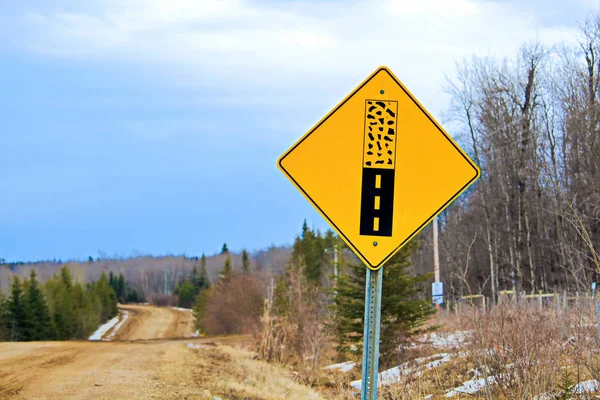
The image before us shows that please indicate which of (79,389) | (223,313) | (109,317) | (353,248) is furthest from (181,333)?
(353,248)

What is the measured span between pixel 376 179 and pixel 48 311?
64.0 m

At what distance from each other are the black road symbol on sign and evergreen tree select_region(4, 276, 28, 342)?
5695 centimetres

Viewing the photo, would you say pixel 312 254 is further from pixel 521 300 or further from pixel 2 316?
pixel 521 300

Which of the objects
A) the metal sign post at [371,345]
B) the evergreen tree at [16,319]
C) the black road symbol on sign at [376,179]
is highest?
the black road symbol on sign at [376,179]

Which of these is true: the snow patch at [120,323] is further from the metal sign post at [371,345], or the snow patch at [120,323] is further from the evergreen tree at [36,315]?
the metal sign post at [371,345]

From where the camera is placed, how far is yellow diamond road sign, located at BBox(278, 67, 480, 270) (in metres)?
4.71

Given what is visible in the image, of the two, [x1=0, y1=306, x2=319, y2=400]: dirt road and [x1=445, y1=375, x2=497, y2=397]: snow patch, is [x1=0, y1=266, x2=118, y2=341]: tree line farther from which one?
[x1=445, y1=375, x2=497, y2=397]: snow patch

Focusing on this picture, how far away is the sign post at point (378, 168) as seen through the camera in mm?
4711

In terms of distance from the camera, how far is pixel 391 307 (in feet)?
50.7

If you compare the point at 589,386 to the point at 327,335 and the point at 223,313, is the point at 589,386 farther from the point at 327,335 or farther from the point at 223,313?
the point at 223,313

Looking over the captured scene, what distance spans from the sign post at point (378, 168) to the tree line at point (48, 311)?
53.7 m

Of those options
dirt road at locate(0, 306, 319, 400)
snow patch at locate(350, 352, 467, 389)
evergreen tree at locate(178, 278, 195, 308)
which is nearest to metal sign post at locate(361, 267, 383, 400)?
dirt road at locate(0, 306, 319, 400)

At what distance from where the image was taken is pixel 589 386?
24.7ft

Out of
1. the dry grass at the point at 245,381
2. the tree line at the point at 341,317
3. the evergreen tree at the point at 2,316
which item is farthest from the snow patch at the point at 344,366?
the evergreen tree at the point at 2,316
